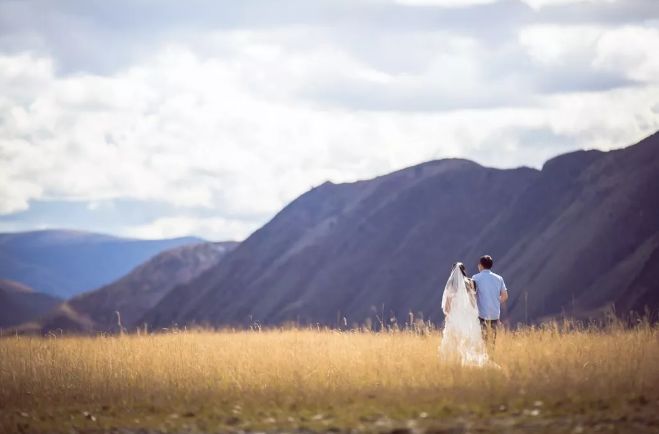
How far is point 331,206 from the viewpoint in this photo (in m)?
142

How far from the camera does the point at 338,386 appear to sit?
15.5 meters

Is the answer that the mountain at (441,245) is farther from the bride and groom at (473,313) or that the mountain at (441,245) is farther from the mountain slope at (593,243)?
the bride and groom at (473,313)

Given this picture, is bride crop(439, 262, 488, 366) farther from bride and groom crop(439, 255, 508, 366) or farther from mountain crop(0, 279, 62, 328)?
mountain crop(0, 279, 62, 328)

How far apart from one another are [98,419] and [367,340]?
830 cm

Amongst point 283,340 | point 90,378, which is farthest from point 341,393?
point 283,340

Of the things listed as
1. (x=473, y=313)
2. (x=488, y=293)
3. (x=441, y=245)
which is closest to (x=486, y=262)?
(x=488, y=293)

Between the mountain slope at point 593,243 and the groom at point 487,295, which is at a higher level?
the mountain slope at point 593,243

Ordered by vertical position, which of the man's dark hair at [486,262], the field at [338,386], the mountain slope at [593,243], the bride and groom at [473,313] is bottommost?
the field at [338,386]

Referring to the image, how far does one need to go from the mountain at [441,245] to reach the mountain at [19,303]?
38.0 meters

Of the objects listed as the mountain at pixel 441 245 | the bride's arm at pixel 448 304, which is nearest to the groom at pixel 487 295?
the bride's arm at pixel 448 304

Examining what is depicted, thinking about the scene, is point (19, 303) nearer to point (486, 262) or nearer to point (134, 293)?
point (134, 293)

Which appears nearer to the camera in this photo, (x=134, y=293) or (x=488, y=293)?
(x=488, y=293)

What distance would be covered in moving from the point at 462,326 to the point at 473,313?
319 millimetres

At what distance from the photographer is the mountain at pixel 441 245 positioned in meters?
88.0
